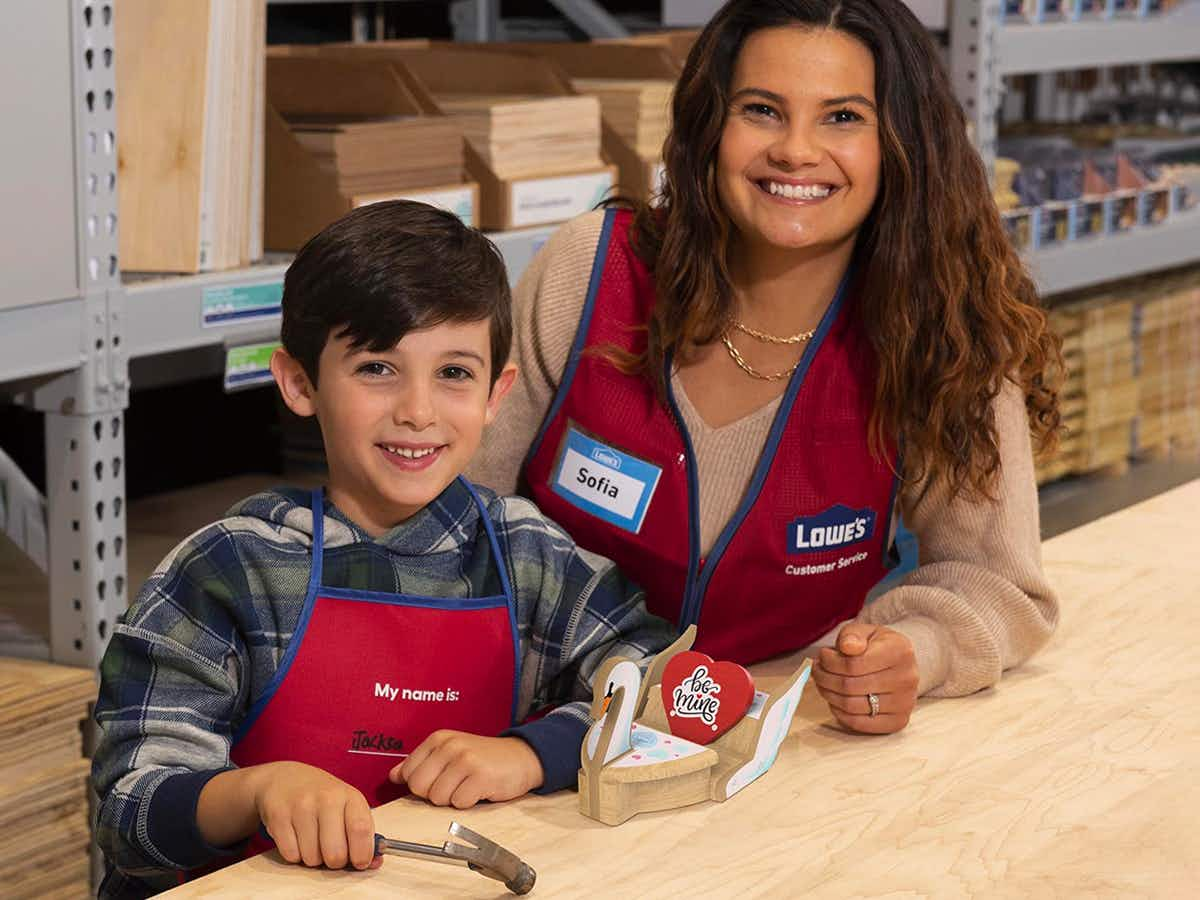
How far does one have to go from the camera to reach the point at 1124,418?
4.40 meters

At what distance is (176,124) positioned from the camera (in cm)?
220

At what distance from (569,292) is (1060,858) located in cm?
82

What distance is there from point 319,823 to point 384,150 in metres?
1.40

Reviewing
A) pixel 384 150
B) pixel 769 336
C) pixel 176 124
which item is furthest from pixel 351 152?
pixel 769 336

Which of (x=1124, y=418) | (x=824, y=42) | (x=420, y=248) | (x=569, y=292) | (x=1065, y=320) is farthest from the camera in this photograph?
(x=1124, y=418)

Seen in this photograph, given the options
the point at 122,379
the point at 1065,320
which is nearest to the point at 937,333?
the point at 122,379

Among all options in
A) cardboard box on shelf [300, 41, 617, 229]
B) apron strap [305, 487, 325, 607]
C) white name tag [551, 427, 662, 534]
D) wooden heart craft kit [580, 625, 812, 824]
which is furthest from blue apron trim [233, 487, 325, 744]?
cardboard box on shelf [300, 41, 617, 229]

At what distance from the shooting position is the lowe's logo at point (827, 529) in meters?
1.73

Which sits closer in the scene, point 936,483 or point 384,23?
point 936,483

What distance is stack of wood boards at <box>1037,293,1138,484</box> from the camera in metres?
4.11

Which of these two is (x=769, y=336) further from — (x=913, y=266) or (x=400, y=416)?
(x=400, y=416)

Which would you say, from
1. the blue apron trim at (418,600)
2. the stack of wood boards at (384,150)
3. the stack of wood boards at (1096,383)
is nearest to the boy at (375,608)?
the blue apron trim at (418,600)

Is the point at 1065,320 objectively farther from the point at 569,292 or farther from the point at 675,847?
the point at 675,847

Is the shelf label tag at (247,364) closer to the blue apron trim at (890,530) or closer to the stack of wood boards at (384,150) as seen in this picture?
the stack of wood boards at (384,150)
